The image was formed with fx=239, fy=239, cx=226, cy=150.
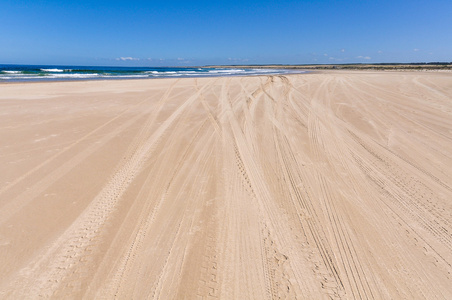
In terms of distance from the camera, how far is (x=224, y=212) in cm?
359

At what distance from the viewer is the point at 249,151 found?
5766 mm

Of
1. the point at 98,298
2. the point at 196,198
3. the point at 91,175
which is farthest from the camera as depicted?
the point at 91,175

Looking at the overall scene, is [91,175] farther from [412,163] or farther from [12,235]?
[412,163]

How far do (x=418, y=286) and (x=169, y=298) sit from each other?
2.54 metres

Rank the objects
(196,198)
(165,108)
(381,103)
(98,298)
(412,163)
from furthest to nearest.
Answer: (381,103)
(165,108)
(412,163)
(196,198)
(98,298)

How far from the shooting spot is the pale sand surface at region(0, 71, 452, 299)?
251cm

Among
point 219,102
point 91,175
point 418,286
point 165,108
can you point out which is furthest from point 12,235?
point 219,102

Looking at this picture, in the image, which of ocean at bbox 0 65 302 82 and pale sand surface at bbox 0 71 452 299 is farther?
ocean at bbox 0 65 302 82

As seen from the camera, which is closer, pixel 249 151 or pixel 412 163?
pixel 412 163

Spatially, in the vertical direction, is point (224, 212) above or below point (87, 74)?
below

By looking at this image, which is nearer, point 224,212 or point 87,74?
point 224,212

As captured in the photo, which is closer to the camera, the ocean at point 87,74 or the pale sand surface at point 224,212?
the pale sand surface at point 224,212

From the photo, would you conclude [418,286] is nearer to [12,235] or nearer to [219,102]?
[12,235]

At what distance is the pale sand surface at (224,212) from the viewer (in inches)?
98.7
